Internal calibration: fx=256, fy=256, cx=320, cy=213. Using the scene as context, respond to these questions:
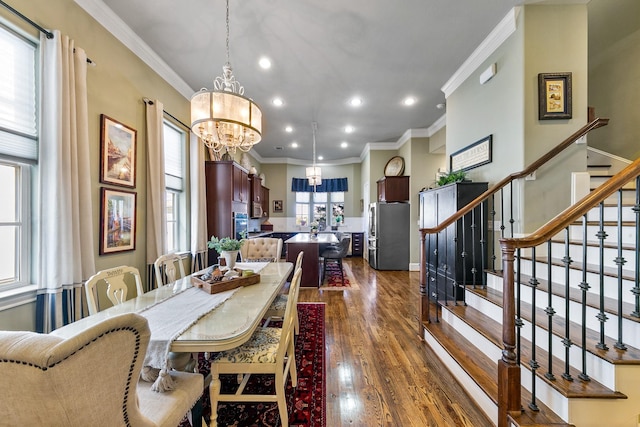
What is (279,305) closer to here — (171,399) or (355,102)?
(171,399)

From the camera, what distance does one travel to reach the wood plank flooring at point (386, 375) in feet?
5.63

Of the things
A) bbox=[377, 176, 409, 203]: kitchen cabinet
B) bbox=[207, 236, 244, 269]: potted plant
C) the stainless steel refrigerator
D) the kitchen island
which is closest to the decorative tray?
bbox=[207, 236, 244, 269]: potted plant

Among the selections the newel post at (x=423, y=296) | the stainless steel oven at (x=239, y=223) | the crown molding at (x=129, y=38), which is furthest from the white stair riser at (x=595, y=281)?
the crown molding at (x=129, y=38)

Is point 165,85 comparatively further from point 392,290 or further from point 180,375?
point 392,290

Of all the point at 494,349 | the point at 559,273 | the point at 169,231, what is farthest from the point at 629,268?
the point at 169,231

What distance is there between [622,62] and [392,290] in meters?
4.44

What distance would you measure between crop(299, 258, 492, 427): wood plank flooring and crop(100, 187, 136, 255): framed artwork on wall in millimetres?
2427

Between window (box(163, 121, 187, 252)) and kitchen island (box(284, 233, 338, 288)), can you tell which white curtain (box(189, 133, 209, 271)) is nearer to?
window (box(163, 121, 187, 252))

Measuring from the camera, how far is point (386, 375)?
2154 millimetres

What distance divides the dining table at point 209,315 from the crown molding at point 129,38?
2.63 m

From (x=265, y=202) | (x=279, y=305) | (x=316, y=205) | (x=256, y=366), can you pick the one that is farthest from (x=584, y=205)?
(x=316, y=205)

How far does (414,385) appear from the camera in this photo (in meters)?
2.03

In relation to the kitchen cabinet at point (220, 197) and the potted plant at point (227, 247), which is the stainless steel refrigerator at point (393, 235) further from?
the potted plant at point (227, 247)

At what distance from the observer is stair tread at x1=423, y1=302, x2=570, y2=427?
Result: 146cm
